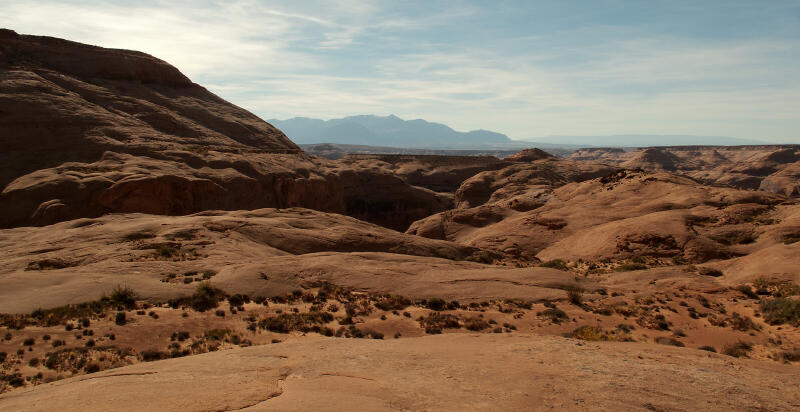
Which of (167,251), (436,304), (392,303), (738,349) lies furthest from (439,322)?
(167,251)

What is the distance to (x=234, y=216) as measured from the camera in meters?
28.0

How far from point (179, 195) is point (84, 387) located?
28.0m

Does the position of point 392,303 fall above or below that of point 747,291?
above

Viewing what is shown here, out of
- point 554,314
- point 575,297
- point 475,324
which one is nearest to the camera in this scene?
point 475,324

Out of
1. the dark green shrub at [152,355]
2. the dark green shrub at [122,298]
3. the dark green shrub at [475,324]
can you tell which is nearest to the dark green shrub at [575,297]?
the dark green shrub at [475,324]

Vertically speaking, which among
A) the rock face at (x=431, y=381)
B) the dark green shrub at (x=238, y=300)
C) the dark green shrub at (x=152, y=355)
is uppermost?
the rock face at (x=431, y=381)

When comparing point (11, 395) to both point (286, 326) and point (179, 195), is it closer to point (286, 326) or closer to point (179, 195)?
point (286, 326)

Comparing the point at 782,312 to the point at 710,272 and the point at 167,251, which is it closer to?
the point at 710,272

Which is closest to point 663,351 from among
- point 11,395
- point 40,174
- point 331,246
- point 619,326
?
point 619,326

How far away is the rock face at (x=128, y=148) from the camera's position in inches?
1195

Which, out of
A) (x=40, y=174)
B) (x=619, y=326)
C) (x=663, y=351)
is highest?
(x=40, y=174)

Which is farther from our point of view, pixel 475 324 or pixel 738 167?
pixel 738 167

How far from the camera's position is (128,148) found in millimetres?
38094

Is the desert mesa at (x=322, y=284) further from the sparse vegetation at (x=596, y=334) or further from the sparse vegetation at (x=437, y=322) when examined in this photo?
the sparse vegetation at (x=596, y=334)
